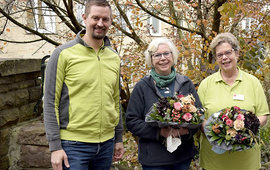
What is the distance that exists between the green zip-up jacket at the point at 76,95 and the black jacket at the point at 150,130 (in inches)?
11.5

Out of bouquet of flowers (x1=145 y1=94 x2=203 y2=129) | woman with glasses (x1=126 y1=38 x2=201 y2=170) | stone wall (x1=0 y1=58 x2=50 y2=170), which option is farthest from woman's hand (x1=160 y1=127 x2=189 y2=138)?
stone wall (x1=0 y1=58 x2=50 y2=170)

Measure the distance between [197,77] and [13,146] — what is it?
2.83 metres

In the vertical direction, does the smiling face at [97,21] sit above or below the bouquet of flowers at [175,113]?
above

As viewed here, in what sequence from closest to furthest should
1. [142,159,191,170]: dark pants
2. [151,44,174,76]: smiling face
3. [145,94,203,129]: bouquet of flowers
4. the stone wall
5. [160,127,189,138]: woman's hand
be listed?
[145,94,203,129]: bouquet of flowers → [160,127,189,138]: woman's hand → [142,159,191,170]: dark pants → [151,44,174,76]: smiling face → the stone wall

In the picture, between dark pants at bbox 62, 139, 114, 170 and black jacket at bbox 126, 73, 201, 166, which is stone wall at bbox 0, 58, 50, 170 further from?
black jacket at bbox 126, 73, 201, 166

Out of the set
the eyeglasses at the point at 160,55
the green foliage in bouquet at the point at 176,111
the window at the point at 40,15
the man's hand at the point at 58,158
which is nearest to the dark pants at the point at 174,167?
the green foliage in bouquet at the point at 176,111

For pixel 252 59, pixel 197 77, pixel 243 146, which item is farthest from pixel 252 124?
pixel 252 59

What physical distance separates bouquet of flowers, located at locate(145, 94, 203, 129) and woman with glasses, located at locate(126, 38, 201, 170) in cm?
13

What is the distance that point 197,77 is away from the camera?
4809mm

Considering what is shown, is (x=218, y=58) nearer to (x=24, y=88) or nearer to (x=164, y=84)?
(x=164, y=84)

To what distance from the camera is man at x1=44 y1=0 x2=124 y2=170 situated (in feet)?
7.79

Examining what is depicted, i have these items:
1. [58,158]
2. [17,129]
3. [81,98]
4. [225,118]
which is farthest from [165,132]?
[17,129]

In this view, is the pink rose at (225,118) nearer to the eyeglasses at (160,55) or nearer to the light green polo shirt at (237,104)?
the light green polo shirt at (237,104)

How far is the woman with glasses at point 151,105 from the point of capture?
2707 millimetres
